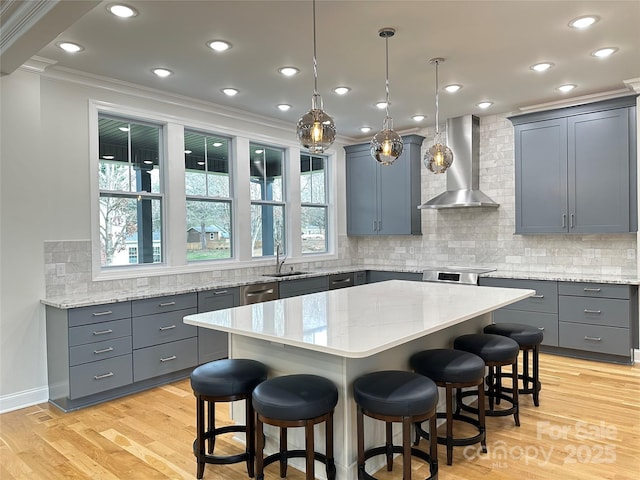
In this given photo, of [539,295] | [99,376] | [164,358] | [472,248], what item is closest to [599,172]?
[539,295]

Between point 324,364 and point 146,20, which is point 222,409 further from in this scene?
point 146,20

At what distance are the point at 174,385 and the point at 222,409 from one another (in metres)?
0.80

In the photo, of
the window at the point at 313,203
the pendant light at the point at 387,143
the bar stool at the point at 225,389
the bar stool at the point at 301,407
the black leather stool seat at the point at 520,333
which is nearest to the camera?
the bar stool at the point at 301,407

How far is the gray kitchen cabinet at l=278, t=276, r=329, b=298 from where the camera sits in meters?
5.18

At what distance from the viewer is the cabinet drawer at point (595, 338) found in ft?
14.6

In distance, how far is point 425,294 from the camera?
3523mm

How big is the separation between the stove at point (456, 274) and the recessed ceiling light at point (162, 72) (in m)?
3.65

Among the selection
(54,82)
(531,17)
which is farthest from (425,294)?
(54,82)

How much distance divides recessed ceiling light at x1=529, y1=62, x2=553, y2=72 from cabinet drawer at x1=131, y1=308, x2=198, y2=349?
12.0ft

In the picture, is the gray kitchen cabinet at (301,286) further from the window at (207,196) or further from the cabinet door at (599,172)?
the cabinet door at (599,172)

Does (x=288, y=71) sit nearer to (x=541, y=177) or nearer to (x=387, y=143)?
(x=387, y=143)

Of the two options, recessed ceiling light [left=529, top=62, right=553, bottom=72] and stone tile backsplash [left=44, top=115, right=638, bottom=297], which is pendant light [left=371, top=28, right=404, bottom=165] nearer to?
recessed ceiling light [left=529, top=62, right=553, bottom=72]

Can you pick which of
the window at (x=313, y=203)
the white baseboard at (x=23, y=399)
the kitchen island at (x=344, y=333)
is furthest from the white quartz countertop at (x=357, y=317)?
the window at (x=313, y=203)

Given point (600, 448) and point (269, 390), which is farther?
point (600, 448)
